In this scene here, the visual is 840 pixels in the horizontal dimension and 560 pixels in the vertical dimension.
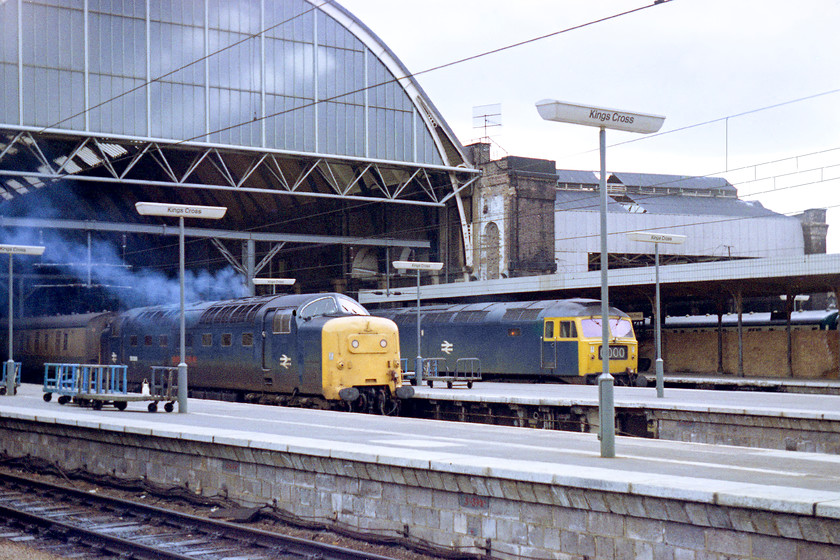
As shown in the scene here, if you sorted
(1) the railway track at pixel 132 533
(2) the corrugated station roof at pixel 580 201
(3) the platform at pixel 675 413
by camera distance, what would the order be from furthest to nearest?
(2) the corrugated station roof at pixel 580 201
(3) the platform at pixel 675 413
(1) the railway track at pixel 132 533

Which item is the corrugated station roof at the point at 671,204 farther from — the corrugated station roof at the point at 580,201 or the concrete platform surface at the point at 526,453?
the concrete platform surface at the point at 526,453

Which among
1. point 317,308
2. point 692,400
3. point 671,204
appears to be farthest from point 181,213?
point 671,204

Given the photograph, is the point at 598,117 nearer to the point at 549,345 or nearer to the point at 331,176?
the point at 549,345

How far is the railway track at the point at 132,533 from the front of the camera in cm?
1080

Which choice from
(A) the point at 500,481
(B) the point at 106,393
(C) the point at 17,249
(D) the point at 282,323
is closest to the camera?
(A) the point at 500,481

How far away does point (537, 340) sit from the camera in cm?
2988

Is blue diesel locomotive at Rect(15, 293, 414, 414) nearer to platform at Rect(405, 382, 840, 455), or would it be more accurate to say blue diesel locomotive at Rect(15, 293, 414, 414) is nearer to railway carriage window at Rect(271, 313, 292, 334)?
railway carriage window at Rect(271, 313, 292, 334)

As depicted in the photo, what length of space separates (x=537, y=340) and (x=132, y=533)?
19.3 meters

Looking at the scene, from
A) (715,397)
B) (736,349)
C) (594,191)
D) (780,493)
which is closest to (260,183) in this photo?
(594,191)

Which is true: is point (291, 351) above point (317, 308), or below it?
below

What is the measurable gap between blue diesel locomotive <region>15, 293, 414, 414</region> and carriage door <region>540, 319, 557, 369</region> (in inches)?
297

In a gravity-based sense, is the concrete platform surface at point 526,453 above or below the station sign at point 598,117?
below

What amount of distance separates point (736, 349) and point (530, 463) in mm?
27798

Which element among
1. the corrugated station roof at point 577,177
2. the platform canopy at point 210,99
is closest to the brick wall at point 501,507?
the platform canopy at point 210,99
